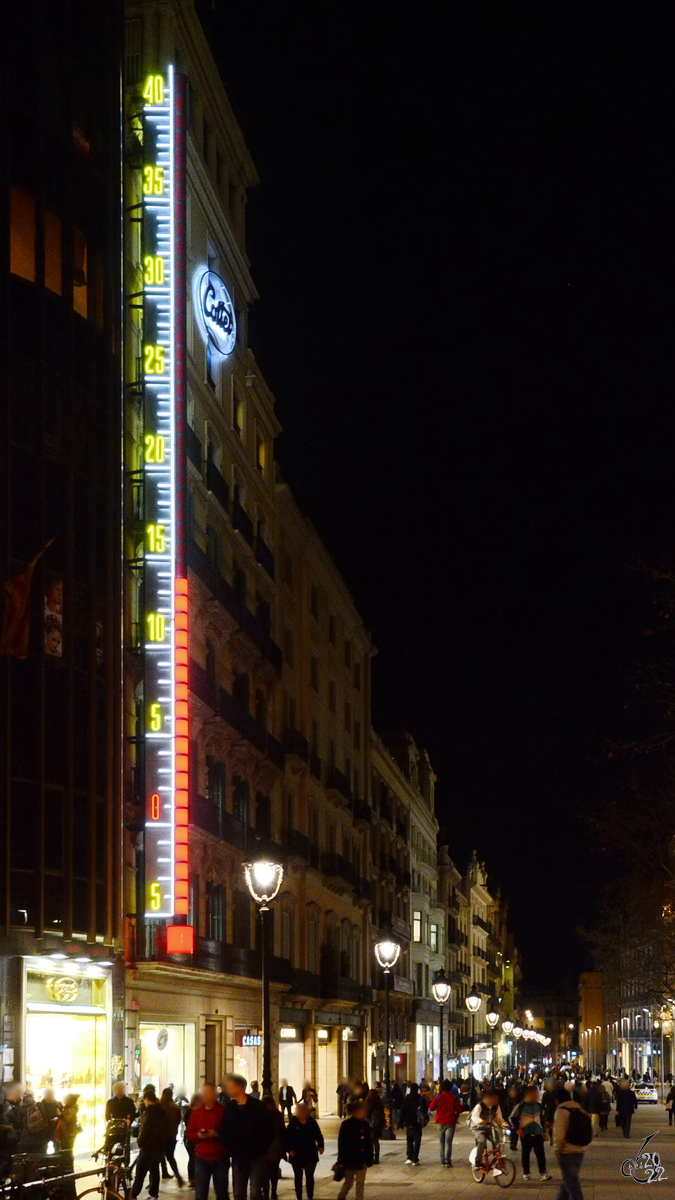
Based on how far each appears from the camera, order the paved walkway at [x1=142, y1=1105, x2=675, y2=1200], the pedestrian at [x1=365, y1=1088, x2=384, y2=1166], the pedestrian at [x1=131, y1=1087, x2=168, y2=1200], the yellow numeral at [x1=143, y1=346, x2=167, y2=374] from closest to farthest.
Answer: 1. the pedestrian at [x1=131, y1=1087, x2=168, y2=1200]
2. the paved walkway at [x1=142, y1=1105, x2=675, y2=1200]
3. the pedestrian at [x1=365, y1=1088, x2=384, y2=1166]
4. the yellow numeral at [x1=143, y1=346, x2=167, y2=374]

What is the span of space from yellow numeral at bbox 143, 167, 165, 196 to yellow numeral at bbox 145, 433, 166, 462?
5.82m

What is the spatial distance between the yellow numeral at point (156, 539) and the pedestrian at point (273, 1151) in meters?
14.9

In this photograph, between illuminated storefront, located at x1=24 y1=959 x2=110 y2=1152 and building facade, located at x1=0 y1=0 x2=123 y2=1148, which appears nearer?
building facade, located at x1=0 y1=0 x2=123 y2=1148

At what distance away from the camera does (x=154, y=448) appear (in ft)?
123

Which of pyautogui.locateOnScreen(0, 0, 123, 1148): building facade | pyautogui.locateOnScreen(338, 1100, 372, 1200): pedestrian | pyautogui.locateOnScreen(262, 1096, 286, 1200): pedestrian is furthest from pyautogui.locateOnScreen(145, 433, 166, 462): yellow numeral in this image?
pyautogui.locateOnScreen(338, 1100, 372, 1200): pedestrian

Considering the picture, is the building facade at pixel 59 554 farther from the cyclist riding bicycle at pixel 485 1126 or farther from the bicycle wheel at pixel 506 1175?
the bicycle wheel at pixel 506 1175

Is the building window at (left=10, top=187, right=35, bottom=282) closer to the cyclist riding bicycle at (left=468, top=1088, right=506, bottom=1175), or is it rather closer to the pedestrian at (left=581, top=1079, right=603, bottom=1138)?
the cyclist riding bicycle at (left=468, top=1088, right=506, bottom=1175)

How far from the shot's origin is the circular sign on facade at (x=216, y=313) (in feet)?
146

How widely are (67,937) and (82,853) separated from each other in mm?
1801

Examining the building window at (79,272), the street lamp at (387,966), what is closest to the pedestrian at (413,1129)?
the street lamp at (387,966)

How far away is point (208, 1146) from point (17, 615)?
10060 millimetres

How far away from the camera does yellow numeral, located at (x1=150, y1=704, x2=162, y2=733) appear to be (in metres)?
37.0

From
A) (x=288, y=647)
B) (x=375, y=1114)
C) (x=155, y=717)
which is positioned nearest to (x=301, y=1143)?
(x=155, y=717)

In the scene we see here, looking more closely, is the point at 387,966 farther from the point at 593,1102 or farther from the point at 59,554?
the point at 59,554
